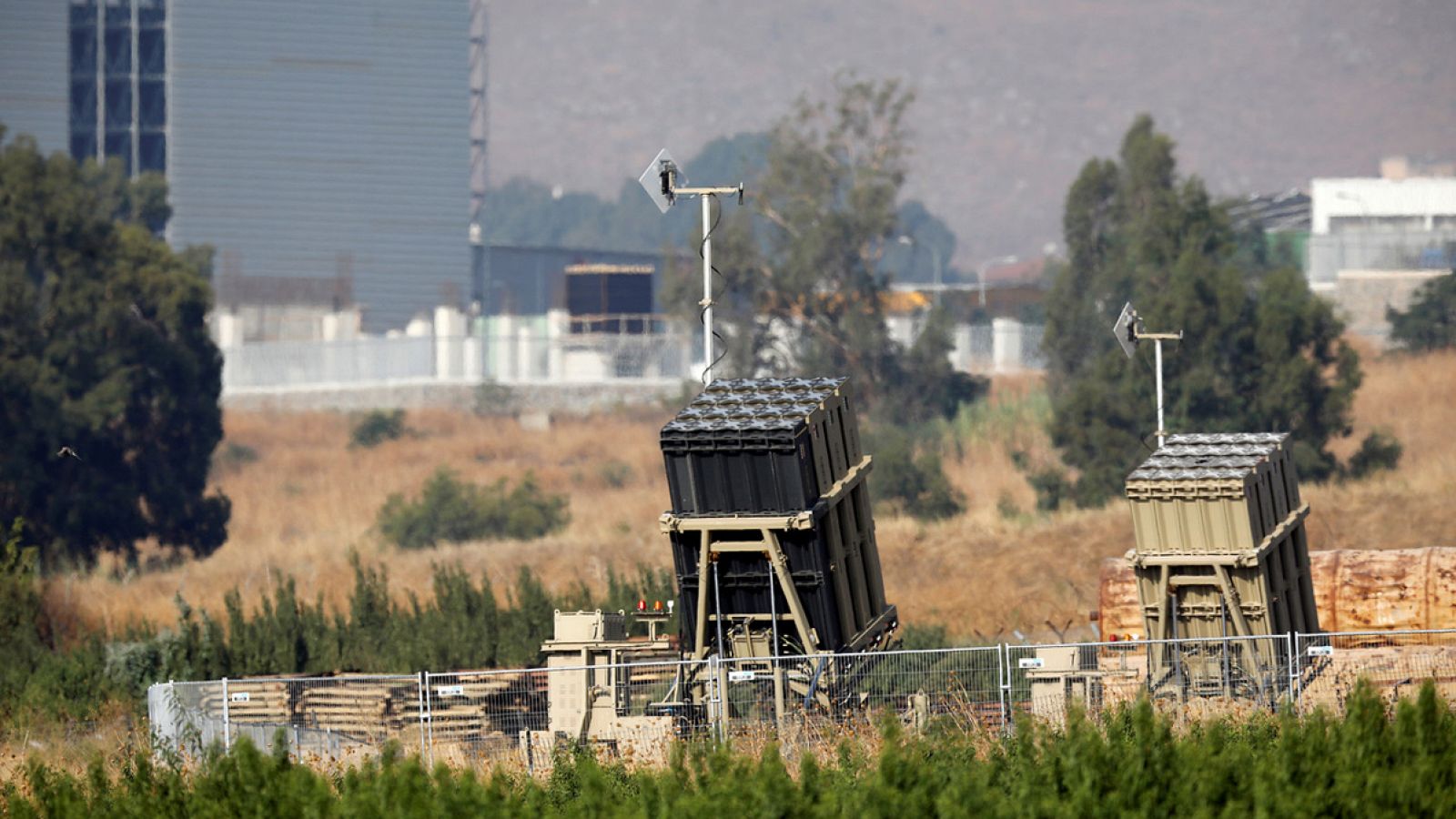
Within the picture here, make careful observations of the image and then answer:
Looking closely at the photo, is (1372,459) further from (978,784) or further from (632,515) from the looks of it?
(978,784)

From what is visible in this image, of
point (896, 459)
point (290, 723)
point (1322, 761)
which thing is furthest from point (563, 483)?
point (1322, 761)

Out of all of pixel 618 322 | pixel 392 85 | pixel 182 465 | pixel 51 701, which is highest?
pixel 392 85

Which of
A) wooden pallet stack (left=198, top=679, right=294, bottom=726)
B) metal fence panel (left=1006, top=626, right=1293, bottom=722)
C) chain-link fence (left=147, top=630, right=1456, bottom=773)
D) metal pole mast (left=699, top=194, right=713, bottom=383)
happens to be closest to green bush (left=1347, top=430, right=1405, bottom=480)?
chain-link fence (left=147, top=630, right=1456, bottom=773)

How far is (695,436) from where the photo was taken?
68.9 feet

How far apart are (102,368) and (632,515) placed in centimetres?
1555

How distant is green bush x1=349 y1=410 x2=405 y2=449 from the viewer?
79562mm

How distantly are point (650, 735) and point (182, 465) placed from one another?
1368 inches

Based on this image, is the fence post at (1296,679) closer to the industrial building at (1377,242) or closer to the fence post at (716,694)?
the fence post at (716,694)

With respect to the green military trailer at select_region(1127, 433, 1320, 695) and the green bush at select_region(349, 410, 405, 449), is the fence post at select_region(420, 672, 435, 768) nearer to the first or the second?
the green military trailer at select_region(1127, 433, 1320, 695)

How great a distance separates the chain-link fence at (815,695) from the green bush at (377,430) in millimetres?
56397

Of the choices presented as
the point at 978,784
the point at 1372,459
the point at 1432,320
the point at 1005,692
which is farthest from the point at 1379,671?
the point at 1432,320

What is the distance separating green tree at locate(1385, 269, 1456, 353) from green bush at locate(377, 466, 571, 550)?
29268 mm

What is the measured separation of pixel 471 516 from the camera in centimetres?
6028

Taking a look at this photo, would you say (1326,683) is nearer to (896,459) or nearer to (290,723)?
(290,723)
